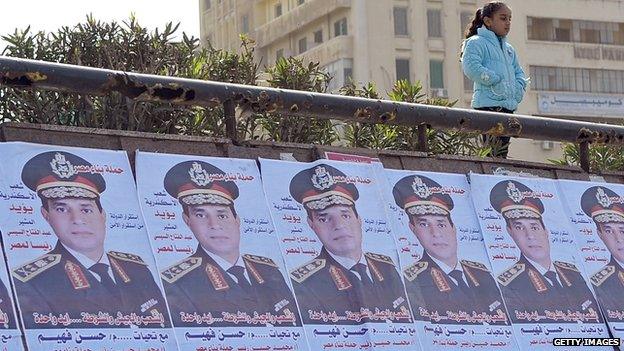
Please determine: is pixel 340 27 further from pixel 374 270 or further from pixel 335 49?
pixel 374 270

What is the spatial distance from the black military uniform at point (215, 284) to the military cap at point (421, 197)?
0.99 m

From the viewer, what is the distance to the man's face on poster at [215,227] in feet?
18.8

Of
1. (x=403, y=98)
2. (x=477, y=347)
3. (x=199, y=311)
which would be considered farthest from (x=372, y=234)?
(x=403, y=98)

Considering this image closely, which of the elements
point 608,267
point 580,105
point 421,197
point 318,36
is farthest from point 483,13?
point 318,36

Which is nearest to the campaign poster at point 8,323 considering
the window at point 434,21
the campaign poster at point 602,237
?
the campaign poster at point 602,237

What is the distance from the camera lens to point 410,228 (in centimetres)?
661

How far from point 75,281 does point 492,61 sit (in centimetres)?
539

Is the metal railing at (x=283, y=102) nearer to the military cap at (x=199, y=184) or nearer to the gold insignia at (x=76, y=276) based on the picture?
the military cap at (x=199, y=184)

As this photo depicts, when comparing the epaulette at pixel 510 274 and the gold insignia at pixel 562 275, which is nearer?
the epaulette at pixel 510 274

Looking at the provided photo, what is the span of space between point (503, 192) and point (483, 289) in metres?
0.70

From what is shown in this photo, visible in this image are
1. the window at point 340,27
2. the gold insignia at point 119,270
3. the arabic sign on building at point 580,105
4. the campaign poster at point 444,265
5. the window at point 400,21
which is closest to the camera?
the gold insignia at point 119,270

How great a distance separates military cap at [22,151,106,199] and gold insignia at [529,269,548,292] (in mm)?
2484

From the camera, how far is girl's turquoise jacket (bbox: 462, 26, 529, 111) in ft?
32.0

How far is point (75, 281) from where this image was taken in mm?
5156
